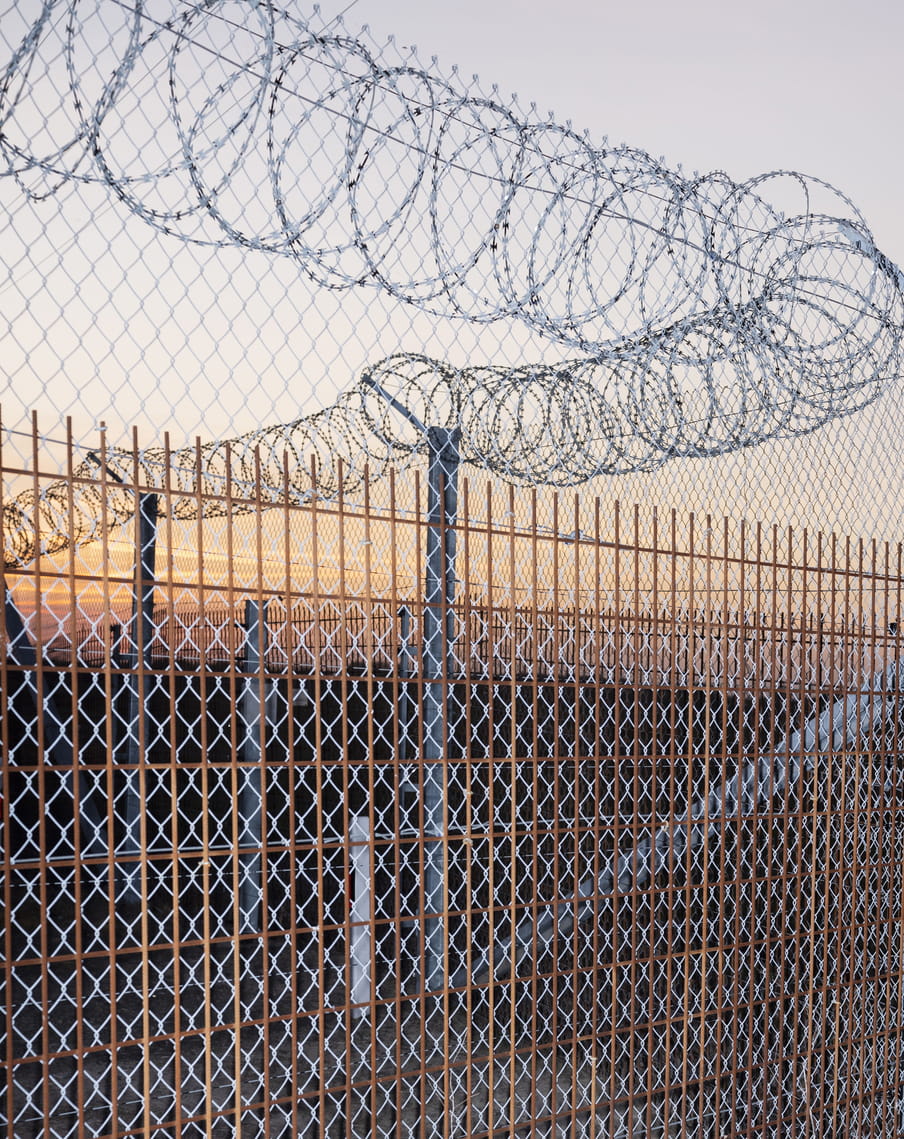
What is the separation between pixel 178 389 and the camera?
2.94 meters

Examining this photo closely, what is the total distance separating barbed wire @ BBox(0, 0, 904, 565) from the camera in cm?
302

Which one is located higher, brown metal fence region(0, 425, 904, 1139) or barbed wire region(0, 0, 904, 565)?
barbed wire region(0, 0, 904, 565)

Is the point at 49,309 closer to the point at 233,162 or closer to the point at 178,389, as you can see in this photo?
the point at 178,389

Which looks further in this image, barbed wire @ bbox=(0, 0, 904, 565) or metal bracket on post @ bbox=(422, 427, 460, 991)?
metal bracket on post @ bbox=(422, 427, 460, 991)

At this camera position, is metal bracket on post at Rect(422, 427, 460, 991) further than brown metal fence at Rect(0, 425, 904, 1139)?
Yes

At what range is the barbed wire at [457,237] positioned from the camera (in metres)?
3.02

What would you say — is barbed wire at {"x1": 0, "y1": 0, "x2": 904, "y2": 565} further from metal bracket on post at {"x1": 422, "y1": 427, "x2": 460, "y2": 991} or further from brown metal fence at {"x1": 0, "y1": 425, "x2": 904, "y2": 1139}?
brown metal fence at {"x1": 0, "y1": 425, "x2": 904, "y2": 1139}

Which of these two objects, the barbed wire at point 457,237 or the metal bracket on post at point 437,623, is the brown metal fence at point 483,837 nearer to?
the metal bracket on post at point 437,623

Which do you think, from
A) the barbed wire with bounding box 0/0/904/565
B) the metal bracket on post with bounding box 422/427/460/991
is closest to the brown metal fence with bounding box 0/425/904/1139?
the metal bracket on post with bounding box 422/427/460/991

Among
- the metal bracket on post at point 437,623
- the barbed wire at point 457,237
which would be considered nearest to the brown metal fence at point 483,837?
the metal bracket on post at point 437,623

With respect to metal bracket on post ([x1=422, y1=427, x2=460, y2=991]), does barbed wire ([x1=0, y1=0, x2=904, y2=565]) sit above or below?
above

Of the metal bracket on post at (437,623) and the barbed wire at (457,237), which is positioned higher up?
the barbed wire at (457,237)

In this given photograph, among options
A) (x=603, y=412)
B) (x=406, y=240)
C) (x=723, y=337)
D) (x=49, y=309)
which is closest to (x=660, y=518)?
(x=603, y=412)

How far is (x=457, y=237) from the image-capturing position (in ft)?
12.0
